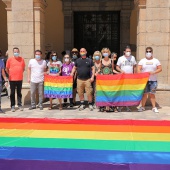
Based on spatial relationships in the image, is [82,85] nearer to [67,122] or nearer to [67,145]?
[67,122]

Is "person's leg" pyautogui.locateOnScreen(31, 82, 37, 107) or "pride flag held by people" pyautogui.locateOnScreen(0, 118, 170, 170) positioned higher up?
"person's leg" pyautogui.locateOnScreen(31, 82, 37, 107)

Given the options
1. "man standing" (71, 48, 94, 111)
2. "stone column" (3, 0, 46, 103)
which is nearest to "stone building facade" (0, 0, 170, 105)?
"stone column" (3, 0, 46, 103)

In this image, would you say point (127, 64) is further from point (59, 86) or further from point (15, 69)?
point (15, 69)

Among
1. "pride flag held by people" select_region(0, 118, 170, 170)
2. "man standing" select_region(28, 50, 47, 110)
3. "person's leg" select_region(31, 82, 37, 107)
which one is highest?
"man standing" select_region(28, 50, 47, 110)

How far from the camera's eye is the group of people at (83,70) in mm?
8141

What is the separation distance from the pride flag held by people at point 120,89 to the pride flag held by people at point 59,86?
30.0 inches

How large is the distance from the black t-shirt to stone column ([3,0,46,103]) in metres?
1.63

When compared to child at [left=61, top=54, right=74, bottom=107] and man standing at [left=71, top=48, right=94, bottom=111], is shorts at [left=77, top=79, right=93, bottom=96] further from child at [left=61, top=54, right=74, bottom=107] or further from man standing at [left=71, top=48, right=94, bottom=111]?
child at [left=61, top=54, right=74, bottom=107]

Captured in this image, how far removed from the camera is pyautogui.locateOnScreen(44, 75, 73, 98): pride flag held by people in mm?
8367

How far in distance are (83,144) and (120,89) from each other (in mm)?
3026

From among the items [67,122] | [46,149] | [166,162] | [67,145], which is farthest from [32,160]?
[67,122]

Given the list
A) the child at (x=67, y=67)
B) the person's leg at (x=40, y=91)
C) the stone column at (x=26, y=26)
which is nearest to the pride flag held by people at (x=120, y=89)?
the child at (x=67, y=67)

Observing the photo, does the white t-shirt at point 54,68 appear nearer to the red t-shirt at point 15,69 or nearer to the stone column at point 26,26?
the red t-shirt at point 15,69

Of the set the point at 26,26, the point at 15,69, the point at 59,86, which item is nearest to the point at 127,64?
the point at 59,86
